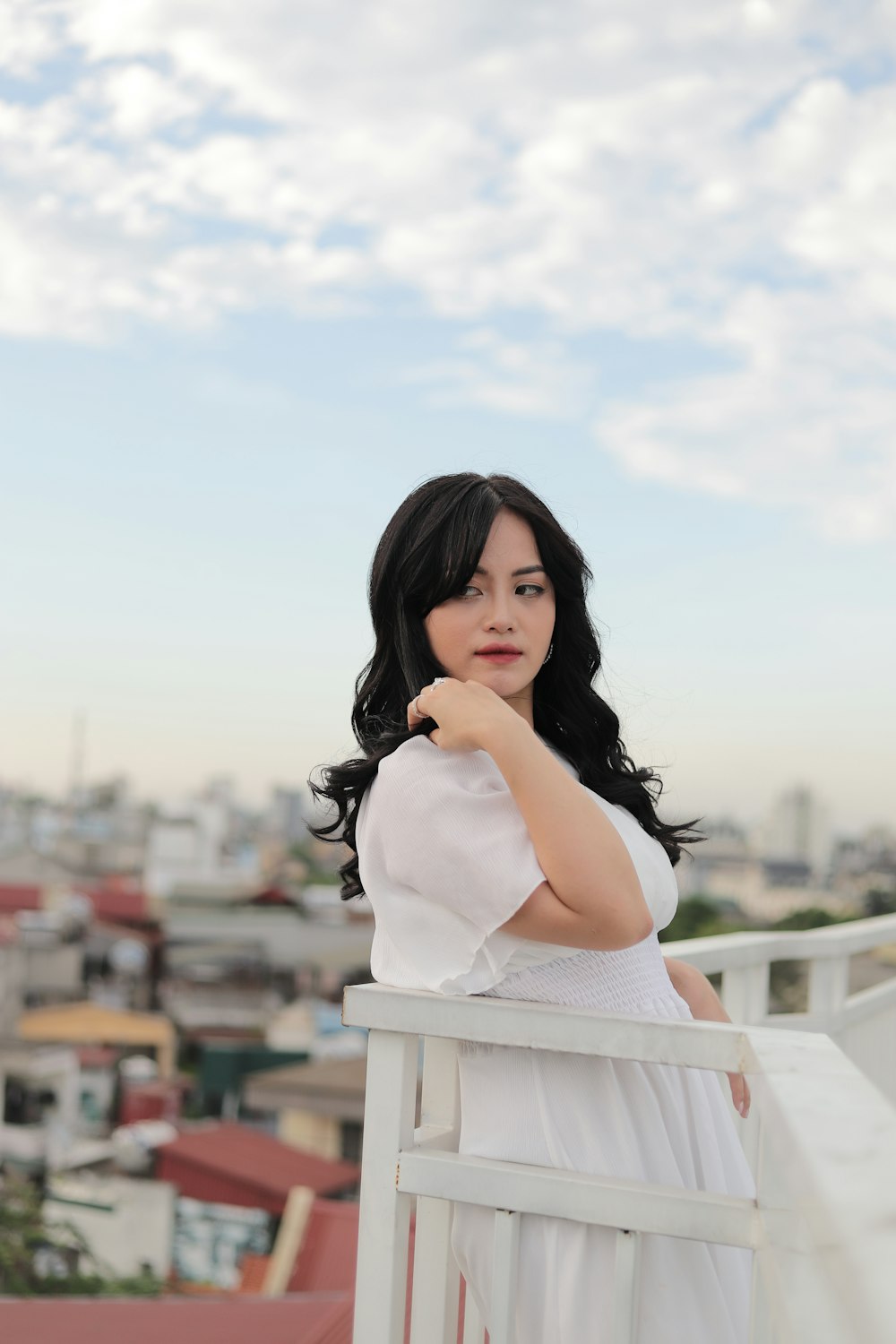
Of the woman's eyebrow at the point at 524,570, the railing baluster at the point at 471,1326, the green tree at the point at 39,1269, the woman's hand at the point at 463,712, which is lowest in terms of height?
the green tree at the point at 39,1269

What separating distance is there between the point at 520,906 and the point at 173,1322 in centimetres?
222

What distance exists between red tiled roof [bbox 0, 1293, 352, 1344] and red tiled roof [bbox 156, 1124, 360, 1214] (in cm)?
1627

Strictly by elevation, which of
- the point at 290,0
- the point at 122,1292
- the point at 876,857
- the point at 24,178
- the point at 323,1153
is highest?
the point at 24,178

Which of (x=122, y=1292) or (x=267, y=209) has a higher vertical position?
(x=267, y=209)

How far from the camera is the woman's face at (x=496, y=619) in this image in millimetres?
1261

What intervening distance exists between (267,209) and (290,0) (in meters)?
26.2

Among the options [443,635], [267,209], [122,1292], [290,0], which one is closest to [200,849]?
[267,209]

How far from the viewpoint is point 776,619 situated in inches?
1523

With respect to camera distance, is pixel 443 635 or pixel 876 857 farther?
pixel 876 857

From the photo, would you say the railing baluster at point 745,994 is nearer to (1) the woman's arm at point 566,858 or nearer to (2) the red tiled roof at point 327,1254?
(1) the woman's arm at point 566,858

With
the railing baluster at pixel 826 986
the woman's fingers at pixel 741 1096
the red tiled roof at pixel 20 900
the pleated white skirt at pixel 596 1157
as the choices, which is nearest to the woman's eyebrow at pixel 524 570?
the pleated white skirt at pixel 596 1157

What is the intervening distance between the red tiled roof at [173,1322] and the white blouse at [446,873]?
6.09 feet

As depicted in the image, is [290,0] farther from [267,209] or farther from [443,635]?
[267,209]

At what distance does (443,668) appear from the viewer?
129 cm
